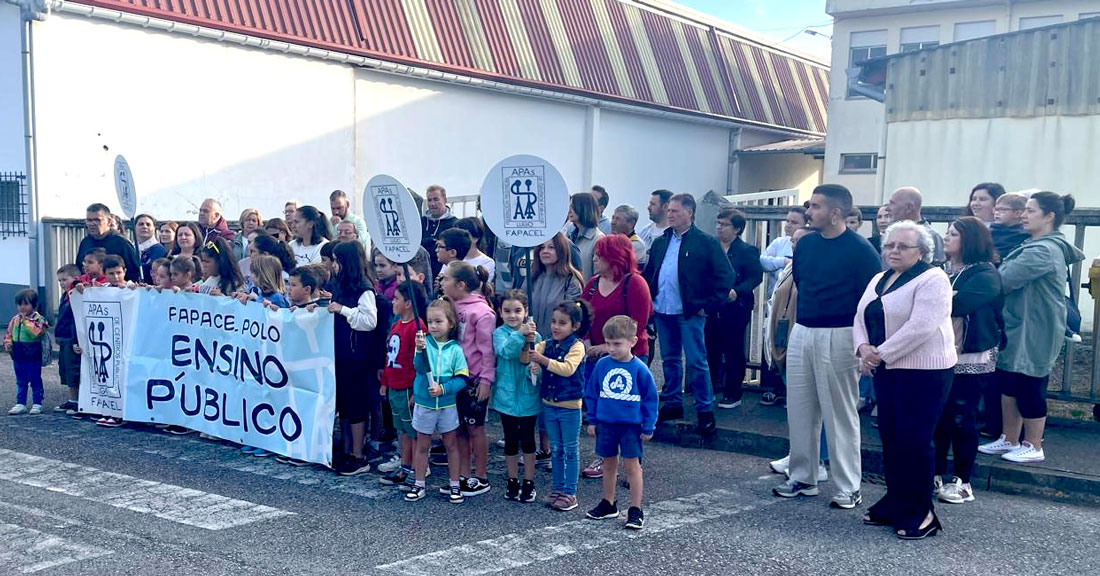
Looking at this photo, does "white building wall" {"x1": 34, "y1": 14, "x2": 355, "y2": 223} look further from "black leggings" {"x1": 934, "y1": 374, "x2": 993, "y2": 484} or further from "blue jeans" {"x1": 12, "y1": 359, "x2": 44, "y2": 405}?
"black leggings" {"x1": 934, "y1": 374, "x2": 993, "y2": 484}

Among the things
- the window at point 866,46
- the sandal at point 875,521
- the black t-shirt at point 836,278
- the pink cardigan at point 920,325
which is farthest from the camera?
the window at point 866,46

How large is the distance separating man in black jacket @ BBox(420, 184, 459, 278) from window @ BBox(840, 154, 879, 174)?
1735 cm

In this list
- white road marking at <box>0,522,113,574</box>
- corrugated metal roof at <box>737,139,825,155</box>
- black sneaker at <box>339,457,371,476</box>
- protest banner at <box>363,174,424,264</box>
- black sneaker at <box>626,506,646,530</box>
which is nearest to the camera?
white road marking at <box>0,522,113,574</box>

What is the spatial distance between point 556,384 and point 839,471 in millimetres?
1839

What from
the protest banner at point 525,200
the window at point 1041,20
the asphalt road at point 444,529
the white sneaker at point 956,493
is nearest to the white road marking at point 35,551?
the asphalt road at point 444,529

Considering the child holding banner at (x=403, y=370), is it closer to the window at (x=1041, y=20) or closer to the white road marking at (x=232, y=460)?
the white road marking at (x=232, y=460)

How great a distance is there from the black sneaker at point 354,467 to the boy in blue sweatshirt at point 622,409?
1895 mm

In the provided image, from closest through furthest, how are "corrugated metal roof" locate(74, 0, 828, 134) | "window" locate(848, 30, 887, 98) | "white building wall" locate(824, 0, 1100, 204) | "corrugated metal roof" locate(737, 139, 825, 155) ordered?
"corrugated metal roof" locate(74, 0, 828, 134) → "white building wall" locate(824, 0, 1100, 204) → "window" locate(848, 30, 887, 98) → "corrugated metal roof" locate(737, 139, 825, 155)

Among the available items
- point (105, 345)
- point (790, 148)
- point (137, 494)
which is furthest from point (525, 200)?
point (790, 148)

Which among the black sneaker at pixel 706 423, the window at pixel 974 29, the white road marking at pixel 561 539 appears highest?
the window at pixel 974 29

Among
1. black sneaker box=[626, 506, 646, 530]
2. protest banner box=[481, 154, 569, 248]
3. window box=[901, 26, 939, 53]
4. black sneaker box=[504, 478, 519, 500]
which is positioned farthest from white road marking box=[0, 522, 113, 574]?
window box=[901, 26, 939, 53]

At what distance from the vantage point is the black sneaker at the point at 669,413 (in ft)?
27.0

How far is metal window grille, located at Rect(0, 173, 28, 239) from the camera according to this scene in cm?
1480

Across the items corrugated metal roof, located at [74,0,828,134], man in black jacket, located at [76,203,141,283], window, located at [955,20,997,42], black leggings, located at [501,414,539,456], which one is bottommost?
black leggings, located at [501,414,539,456]
